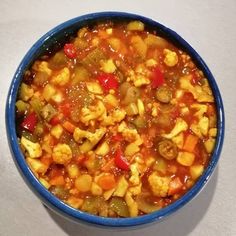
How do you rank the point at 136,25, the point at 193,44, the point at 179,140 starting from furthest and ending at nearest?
the point at 193,44, the point at 136,25, the point at 179,140

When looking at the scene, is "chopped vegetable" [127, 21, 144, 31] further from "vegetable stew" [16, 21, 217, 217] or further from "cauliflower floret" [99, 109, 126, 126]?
"cauliflower floret" [99, 109, 126, 126]

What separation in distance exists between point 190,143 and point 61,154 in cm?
33

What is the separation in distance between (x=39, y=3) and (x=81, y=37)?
0.27 metres

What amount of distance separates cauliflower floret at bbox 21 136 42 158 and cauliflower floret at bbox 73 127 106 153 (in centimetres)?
9

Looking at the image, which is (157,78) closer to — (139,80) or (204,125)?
(139,80)

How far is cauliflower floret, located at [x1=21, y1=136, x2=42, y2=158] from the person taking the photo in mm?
1287

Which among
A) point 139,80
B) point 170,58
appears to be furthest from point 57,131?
point 170,58

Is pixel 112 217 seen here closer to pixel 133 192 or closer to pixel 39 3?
pixel 133 192

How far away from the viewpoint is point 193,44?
5.49 ft

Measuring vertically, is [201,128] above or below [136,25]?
below

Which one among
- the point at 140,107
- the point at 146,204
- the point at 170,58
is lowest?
the point at 146,204

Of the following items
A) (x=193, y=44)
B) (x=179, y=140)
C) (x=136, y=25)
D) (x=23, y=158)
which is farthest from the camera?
(x=193, y=44)

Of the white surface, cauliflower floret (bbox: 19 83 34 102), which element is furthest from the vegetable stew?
the white surface

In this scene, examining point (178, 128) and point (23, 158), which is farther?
point (178, 128)
